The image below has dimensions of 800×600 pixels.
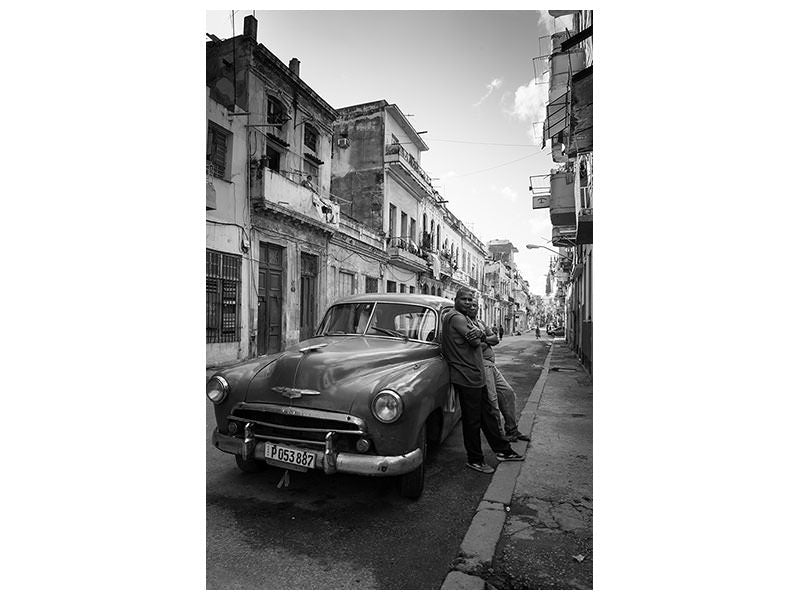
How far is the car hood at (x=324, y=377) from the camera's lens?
2.91 meters

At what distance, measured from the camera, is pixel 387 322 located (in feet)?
13.9

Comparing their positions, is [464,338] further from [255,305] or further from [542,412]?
[255,305]

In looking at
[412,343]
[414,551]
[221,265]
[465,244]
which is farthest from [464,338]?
[465,244]

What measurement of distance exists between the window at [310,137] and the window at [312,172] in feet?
1.49

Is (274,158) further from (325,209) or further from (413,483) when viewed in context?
(413,483)

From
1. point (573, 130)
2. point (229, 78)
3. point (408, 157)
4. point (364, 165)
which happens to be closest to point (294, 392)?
point (573, 130)

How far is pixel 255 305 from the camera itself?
11.0 metres

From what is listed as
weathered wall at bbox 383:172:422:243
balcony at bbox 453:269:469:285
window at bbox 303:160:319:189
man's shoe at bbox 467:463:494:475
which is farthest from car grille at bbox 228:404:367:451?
balcony at bbox 453:269:469:285

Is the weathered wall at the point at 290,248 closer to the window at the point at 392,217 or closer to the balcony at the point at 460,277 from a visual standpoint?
the window at the point at 392,217

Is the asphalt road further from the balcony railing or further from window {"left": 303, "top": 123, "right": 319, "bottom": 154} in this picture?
the balcony railing

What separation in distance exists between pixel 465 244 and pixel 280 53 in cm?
3028

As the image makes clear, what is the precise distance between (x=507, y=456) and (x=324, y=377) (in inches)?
72.8

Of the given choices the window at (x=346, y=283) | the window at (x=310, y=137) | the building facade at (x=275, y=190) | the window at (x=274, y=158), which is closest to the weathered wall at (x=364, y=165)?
the window at (x=346, y=283)

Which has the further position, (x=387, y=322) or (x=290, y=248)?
(x=290, y=248)
